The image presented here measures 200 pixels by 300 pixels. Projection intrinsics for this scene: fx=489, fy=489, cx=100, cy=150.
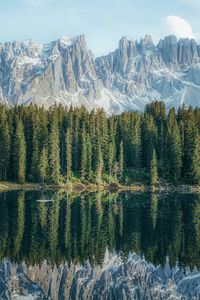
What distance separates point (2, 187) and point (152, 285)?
79.8 meters

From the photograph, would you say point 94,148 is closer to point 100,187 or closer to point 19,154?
point 100,187

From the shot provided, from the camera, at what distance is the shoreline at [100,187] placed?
111 metres

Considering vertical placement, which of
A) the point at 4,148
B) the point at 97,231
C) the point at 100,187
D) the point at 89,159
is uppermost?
the point at 4,148

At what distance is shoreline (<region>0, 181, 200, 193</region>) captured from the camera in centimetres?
11119

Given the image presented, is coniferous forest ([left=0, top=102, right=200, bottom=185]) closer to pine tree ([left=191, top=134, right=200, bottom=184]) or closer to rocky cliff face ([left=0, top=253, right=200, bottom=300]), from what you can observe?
pine tree ([left=191, top=134, right=200, bottom=184])

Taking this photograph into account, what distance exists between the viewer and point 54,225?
57.4 metres

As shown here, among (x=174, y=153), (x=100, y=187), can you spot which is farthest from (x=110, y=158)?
(x=174, y=153)

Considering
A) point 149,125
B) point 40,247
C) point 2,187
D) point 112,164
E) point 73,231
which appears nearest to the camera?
point 40,247

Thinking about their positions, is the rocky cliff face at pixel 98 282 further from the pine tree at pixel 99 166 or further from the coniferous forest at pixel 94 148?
the pine tree at pixel 99 166

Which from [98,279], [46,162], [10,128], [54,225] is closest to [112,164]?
[46,162]

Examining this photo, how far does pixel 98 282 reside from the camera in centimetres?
3594

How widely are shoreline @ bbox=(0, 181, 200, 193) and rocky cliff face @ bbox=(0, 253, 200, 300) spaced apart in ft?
Answer: 236

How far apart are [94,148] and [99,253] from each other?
81.4 meters

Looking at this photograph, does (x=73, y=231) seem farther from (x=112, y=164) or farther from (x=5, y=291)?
(x=112, y=164)
